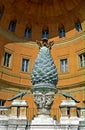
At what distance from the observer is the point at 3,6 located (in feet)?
78.4

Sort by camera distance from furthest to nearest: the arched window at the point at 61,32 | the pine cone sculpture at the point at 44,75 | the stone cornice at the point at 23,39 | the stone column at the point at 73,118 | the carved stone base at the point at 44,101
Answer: the arched window at the point at 61,32 → the stone cornice at the point at 23,39 → the pine cone sculpture at the point at 44,75 → the carved stone base at the point at 44,101 → the stone column at the point at 73,118

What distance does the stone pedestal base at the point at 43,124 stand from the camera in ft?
27.6

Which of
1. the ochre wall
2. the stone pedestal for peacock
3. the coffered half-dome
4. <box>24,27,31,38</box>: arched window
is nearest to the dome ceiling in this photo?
the coffered half-dome

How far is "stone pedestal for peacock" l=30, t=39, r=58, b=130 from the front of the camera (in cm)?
851

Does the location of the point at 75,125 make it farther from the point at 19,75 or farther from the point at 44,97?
the point at 19,75

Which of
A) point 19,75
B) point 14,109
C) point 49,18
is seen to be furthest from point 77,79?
point 14,109

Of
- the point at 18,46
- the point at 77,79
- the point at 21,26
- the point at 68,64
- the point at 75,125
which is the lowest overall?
the point at 75,125

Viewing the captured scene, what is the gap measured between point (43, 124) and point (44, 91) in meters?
1.41

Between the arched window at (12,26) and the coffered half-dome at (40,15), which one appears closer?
the coffered half-dome at (40,15)

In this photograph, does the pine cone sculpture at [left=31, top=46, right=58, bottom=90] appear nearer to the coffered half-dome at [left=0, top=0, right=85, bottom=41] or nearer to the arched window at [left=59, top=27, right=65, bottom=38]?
the coffered half-dome at [left=0, top=0, right=85, bottom=41]

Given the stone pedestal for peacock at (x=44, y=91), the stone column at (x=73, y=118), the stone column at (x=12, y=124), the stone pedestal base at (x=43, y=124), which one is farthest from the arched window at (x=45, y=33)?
the stone pedestal base at (x=43, y=124)

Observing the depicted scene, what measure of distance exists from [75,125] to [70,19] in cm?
1832

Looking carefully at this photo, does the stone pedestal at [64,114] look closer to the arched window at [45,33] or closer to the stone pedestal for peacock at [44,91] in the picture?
the stone pedestal for peacock at [44,91]

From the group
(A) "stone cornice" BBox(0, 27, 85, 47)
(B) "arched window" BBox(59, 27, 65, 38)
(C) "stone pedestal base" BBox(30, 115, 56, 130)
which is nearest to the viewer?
(C) "stone pedestal base" BBox(30, 115, 56, 130)
